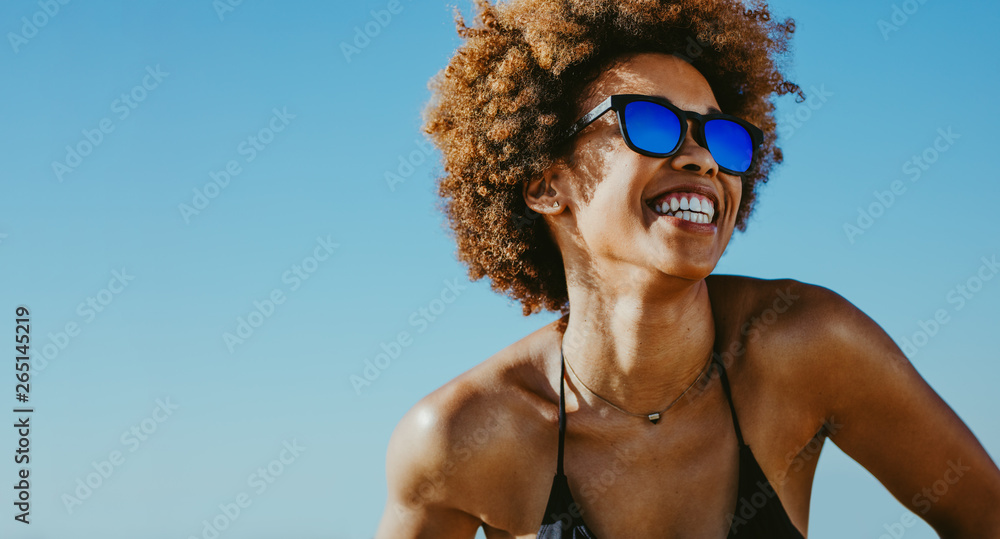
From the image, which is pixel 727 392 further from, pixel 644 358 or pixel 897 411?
pixel 897 411

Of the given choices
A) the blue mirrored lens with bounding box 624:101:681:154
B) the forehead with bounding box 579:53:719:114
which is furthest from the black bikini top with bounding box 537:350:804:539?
the forehead with bounding box 579:53:719:114

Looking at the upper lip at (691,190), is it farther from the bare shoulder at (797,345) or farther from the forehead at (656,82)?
the bare shoulder at (797,345)

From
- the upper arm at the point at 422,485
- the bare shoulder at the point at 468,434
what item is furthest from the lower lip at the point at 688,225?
the upper arm at the point at 422,485

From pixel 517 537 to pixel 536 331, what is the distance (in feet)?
3.53

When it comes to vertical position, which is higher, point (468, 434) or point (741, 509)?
point (741, 509)

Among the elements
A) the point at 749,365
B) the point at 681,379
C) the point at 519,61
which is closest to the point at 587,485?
the point at 681,379

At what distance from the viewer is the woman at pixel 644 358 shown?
375 centimetres

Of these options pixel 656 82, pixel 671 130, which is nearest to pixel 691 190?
pixel 671 130

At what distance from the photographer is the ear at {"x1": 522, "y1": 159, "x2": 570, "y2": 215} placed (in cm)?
415

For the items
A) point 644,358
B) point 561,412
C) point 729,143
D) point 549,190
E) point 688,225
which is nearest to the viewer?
point 688,225

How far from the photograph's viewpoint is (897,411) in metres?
3.91

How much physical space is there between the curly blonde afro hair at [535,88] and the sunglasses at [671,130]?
0.45 m

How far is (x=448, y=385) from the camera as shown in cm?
442

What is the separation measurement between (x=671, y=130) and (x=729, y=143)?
31 centimetres
